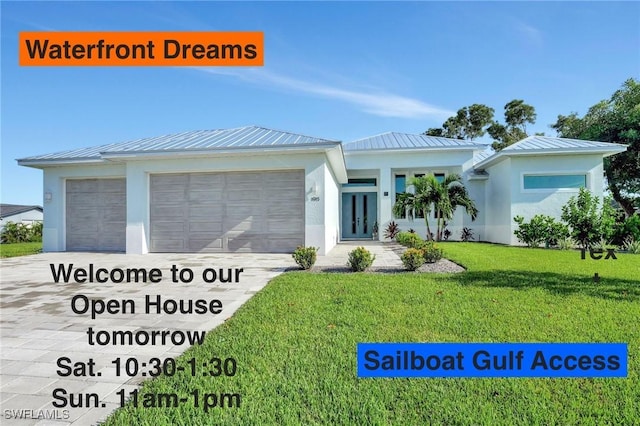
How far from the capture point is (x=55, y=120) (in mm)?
10180

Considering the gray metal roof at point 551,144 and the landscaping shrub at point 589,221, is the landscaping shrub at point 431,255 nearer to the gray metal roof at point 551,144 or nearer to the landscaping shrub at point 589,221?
the landscaping shrub at point 589,221

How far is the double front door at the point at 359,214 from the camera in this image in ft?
67.7

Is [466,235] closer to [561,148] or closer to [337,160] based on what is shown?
[561,148]

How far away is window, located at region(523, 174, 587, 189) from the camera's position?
51.1 feet

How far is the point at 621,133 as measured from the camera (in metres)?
20.6

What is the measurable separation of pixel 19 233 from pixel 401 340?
1114 inches

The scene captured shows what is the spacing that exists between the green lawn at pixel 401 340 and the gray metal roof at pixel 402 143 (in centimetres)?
1199

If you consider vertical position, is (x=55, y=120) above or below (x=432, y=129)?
below

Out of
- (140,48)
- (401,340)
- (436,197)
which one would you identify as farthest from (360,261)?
(436,197)

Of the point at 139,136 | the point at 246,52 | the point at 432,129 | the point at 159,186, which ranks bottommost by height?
the point at 159,186

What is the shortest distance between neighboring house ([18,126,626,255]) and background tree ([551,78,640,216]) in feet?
25.8

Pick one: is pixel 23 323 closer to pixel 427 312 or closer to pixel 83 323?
pixel 83 323

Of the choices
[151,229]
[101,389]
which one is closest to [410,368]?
[101,389]

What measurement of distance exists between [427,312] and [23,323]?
5.63 m
